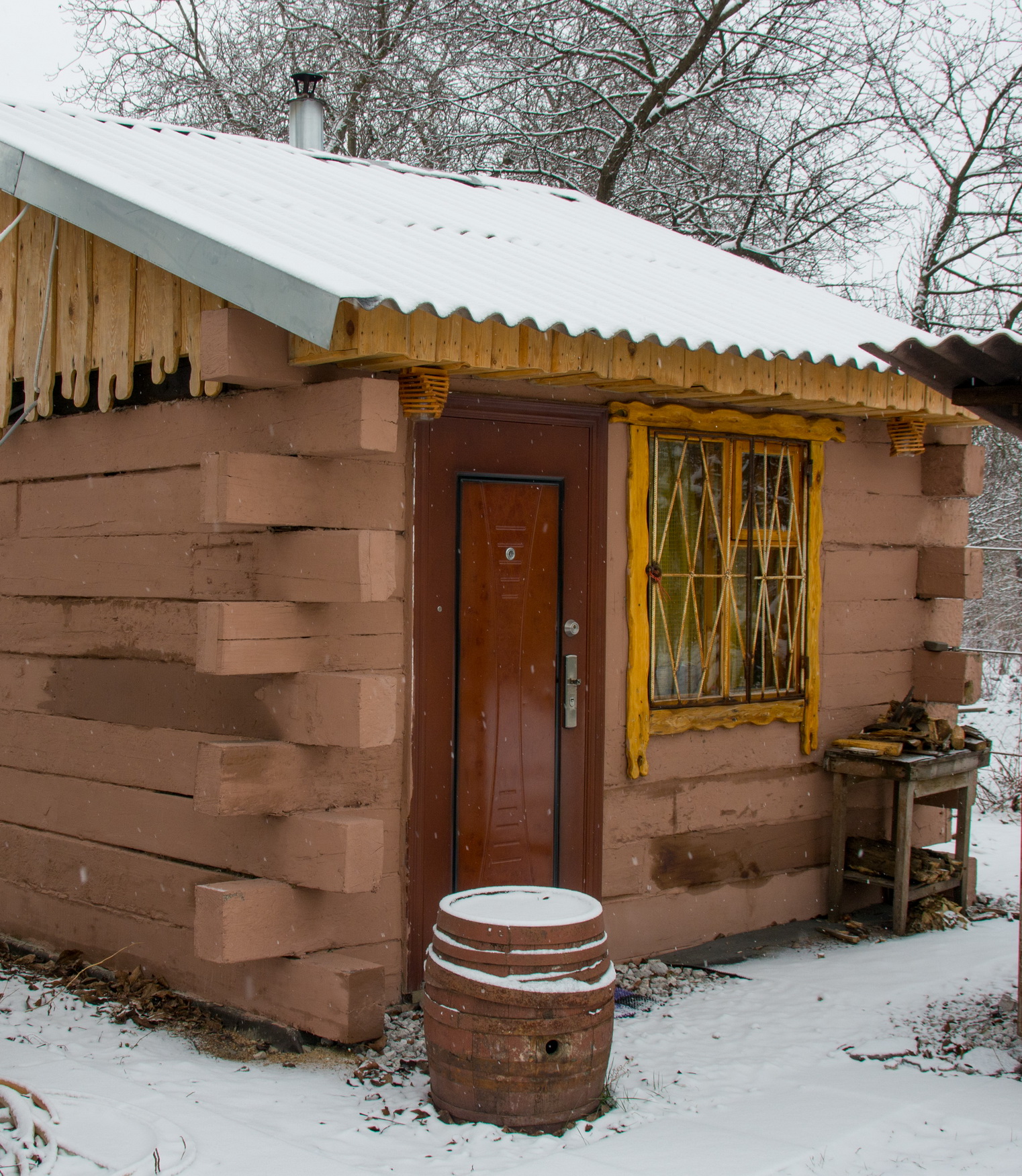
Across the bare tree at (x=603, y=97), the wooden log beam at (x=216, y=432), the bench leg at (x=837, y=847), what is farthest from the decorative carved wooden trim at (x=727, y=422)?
the bare tree at (x=603, y=97)

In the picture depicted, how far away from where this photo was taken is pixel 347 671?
18.0ft

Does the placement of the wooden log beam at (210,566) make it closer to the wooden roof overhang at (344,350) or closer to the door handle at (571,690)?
the wooden roof overhang at (344,350)

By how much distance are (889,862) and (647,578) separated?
218cm

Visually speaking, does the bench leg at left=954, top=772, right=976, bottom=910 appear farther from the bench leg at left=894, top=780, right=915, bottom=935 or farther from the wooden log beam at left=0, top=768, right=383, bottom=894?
the wooden log beam at left=0, top=768, right=383, bottom=894

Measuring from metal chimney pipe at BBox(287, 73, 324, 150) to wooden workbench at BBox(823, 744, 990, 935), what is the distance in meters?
5.06

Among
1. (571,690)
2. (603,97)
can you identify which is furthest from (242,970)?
(603,97)

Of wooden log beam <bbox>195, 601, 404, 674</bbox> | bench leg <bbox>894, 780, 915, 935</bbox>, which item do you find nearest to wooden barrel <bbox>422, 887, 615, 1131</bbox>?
wooden log beam <bbox>195, 601, 404, 674</bbox>

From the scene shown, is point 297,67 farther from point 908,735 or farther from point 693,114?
point 908,735

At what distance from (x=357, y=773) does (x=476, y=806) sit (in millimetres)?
692

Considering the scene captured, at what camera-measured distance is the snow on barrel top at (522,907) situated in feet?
15.3

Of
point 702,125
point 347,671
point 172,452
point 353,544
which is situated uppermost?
point 702,125

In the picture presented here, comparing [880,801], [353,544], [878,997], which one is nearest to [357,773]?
[353,544]

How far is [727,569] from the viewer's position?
23.1 feet

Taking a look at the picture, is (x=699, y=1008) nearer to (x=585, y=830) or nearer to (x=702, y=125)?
(x=585, y=830)
